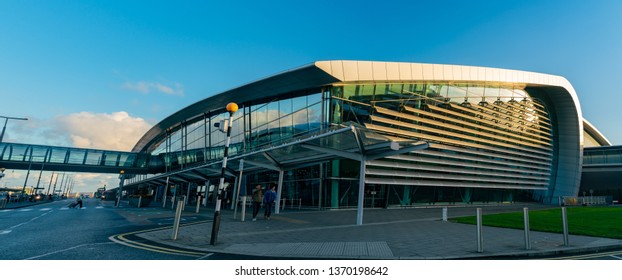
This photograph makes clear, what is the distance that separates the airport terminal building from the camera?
21250 mm

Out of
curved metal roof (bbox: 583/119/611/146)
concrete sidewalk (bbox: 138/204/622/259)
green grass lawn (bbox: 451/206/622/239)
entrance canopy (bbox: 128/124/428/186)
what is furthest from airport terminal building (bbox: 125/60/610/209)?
curved metal roof (bbox: 583/119/611/146)

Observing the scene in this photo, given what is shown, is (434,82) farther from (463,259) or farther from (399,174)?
(463,259)

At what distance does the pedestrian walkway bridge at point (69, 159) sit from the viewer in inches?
1708

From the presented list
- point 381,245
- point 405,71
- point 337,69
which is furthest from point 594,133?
point 381,245

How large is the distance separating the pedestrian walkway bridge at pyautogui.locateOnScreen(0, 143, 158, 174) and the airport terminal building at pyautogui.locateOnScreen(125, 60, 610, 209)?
660 inches

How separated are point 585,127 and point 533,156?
36.6 meters

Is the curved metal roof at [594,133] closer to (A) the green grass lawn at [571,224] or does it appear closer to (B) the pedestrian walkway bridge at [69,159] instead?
(A) the green grass lawn at [571,224]

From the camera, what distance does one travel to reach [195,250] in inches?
278

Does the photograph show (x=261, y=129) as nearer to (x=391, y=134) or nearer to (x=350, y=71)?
(x=350, y=71)

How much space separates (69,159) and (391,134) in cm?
4988

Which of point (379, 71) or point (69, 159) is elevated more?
point (379, 71)

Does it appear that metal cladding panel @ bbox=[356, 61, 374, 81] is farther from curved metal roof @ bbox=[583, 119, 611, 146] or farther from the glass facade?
curved metal roof @ bbox=[583, 119, 611, 146]

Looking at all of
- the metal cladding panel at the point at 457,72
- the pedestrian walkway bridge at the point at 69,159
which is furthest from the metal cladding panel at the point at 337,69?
the pedestrian walkway bridge at the point at 69,159

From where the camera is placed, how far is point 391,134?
23.3m
